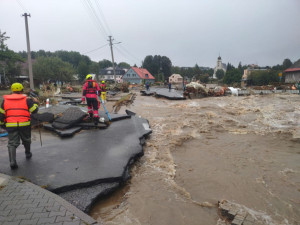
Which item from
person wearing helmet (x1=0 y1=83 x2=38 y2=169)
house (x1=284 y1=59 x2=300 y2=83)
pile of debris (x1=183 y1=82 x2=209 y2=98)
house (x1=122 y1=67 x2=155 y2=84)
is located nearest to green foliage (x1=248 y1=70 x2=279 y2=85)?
house (x1=284 y1=59 x2=300 y2=83)

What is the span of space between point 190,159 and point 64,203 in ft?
11.2

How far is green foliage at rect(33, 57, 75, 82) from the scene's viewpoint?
35.9 meters

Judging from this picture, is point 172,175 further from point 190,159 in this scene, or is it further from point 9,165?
point 9,165

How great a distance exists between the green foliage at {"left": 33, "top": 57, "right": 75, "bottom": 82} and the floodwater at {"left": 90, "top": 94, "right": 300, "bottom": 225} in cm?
3542

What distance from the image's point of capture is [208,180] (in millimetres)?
4160

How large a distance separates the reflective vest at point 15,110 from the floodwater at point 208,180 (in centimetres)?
221

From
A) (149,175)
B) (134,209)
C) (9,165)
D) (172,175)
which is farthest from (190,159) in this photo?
(9,165)

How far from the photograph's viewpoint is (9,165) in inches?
155

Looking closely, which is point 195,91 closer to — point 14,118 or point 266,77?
point 14,118

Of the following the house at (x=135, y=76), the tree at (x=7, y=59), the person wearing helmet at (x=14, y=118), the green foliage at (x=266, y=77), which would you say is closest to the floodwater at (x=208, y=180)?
the person wearing helmet at (x=14, y=118)

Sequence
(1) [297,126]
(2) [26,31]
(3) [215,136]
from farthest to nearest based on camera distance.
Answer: (2) [26,31], (1) [297,126], (3) [215,136]

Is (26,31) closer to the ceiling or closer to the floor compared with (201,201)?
closer to the ceiling

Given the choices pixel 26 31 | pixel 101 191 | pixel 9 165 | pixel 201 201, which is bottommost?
pixel 201 201

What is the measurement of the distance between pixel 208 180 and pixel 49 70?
3899 cm
